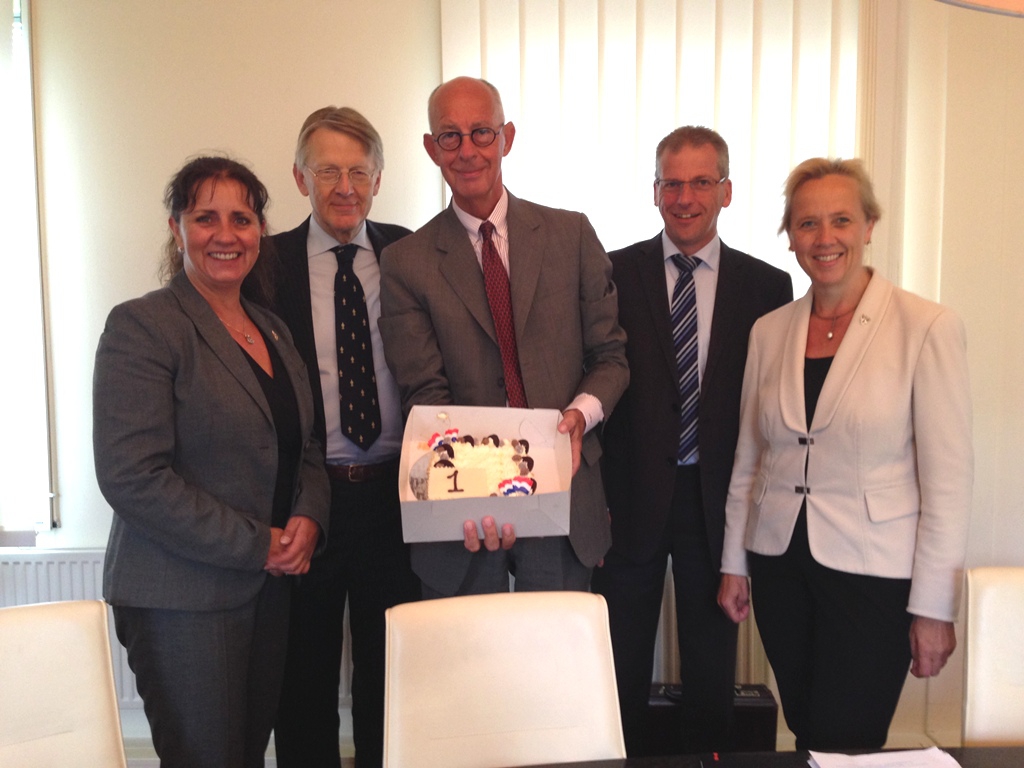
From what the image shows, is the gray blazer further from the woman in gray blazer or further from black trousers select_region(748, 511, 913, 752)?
black trousers select_region(748, 511, 913, 752)

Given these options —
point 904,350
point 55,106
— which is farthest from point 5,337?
point 904,350

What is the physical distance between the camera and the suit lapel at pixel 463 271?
2102 millimetres

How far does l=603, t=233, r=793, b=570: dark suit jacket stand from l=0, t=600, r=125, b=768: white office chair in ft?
4.61

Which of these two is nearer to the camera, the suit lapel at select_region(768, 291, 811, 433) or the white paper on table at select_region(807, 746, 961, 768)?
the white paper on table at select_region(807, 746, 961, 768)

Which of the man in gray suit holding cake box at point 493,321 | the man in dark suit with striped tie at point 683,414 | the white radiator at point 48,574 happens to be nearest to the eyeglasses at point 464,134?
the man in gray suit holding cake box at point 493,321

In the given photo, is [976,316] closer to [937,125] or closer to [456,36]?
[937,125]

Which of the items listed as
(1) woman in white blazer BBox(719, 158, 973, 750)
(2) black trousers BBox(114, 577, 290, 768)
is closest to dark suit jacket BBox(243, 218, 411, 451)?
(2) black trousers BBox(114, 577, 290, 768)

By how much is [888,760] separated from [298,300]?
182 cm

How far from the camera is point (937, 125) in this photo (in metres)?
2.99

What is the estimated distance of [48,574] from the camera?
3029mm

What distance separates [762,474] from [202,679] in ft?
4.66

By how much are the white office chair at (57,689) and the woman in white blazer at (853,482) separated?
4.84 ft

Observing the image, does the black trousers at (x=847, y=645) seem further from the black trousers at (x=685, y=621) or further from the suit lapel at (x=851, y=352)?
the black trousers at (x=685, y=621)

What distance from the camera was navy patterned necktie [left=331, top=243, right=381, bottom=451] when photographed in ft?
7.55
